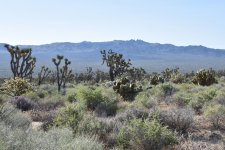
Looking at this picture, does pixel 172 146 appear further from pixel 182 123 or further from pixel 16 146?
pixel 16 146

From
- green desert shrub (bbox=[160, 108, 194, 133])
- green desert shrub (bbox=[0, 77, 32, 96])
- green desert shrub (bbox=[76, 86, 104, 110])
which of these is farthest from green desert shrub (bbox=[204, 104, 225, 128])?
green desert shrub (bbox=[0, 77, 32, 96])

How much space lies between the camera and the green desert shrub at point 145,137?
10062 millimetres

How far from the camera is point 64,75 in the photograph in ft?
150

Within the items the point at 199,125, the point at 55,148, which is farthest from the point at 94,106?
the point at 55,148

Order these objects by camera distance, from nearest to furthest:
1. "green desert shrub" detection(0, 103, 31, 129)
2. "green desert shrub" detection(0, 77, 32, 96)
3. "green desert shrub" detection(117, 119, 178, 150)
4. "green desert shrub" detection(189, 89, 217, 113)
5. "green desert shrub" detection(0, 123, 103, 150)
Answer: "green desert shrub" detection(0, 123, 103, 150), "green desert shrub" detection(117, 119, 178, 150), "green desert shrub" detection(0, 103, 31, 129), "green desert shrub" detection(189, 89, 217, 113), "green desert shrub" detection(0, 77, 32, 96)

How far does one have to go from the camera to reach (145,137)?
1003cm

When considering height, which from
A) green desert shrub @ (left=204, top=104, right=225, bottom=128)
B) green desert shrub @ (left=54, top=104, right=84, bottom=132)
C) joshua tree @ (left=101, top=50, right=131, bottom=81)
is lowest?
joshua tree @ (left=101, top=50, right=131, bottom=81)

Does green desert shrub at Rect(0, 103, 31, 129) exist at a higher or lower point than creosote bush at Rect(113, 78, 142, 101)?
higher

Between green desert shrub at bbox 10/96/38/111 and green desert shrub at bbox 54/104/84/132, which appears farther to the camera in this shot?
green desert shrub at bbox 10/96/38/111

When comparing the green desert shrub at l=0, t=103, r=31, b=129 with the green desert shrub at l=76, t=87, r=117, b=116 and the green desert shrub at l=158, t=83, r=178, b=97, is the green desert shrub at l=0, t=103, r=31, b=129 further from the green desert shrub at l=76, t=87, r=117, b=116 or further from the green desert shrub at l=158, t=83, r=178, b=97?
the green desert shrub at l=158, t=83, r=178, b=97

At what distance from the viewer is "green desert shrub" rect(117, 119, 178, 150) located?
10062 mm

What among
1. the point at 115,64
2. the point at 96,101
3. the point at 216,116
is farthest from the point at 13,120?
the point at 115,64

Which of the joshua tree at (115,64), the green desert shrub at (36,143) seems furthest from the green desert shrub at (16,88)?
the joshua tree at (115,64)

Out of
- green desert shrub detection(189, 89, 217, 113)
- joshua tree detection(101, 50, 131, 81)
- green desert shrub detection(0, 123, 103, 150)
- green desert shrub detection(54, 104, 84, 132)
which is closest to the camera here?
green desert shrub detection(0, 123, 103, 150)
